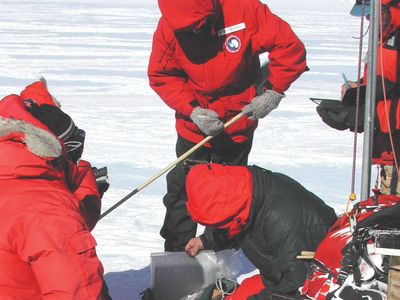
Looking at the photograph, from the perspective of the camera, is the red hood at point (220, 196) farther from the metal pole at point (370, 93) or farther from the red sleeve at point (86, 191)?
the metal pole at point (370, 93)

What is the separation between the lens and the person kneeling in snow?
2.62 m

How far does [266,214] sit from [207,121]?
866 millimetres

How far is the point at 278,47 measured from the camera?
3.48 meters

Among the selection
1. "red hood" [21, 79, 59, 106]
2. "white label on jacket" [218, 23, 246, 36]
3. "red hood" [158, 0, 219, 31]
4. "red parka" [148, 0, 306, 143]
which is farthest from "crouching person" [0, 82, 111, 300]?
"white label on jacket" [218, 23, 246, 36]

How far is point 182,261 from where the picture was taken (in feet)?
11.0

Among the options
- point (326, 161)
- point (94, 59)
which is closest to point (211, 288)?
point (326, 161)

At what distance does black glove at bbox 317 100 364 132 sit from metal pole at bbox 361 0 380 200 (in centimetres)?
26

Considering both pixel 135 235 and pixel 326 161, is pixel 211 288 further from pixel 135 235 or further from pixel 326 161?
pixel 326 161

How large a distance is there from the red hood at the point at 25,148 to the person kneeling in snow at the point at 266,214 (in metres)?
0.69

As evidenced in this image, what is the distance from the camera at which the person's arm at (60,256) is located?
193cm

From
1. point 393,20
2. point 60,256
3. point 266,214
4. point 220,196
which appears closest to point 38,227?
point 60,256

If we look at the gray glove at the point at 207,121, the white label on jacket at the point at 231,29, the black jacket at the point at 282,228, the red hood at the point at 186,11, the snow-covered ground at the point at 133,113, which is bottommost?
the snow-covered ground at the point at 133,113

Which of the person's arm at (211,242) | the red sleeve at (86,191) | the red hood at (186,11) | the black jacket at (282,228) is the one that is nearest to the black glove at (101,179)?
the red sleeve at (86,191)

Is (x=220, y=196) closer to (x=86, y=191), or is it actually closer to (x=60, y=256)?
(x=86, y=191)
